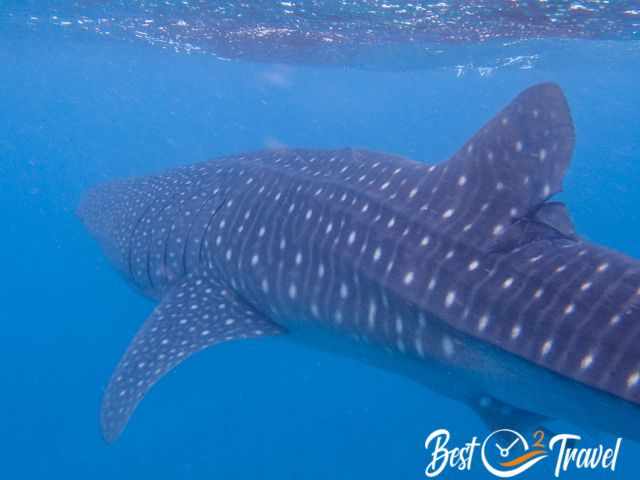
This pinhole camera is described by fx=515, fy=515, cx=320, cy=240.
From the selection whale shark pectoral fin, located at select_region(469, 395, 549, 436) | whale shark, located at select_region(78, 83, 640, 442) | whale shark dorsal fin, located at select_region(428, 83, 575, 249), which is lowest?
whale shark pectoral fin, located at select_region(469, 395, 549, 436)

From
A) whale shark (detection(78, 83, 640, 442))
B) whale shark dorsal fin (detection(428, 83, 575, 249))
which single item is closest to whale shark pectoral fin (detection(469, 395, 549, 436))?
whale shark (detection(78, 83, 640, 442))

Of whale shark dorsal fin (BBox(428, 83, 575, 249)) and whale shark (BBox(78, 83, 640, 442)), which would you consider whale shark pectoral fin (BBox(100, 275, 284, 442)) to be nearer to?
whale shark (BBox(78, 83, 640, 442))

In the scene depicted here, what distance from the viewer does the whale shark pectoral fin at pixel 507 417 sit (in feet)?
11.5

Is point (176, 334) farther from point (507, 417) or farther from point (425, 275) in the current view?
point (507, 417)

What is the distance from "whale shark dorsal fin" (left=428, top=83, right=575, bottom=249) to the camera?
3152 mm

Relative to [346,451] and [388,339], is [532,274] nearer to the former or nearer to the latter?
[388,339]

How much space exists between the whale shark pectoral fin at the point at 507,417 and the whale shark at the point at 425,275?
0.02 m

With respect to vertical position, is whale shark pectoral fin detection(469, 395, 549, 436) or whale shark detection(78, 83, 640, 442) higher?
whale shark detection(78, 83, 640, 442)

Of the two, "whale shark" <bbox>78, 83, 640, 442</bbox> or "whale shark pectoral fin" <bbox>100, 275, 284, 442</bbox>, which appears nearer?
"whale shark" <bbox>78, 83, 640, 442</bbox>

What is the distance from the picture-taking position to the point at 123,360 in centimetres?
456

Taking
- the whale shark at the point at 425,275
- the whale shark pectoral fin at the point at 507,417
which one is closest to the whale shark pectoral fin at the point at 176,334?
the whale shark at the point at 425,275

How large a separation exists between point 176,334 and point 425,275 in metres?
2.52

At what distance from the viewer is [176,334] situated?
4.64m

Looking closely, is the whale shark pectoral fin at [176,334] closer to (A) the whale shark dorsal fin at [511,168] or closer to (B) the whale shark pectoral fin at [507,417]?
(B) the whale shark pectoral fin at [507,417]
